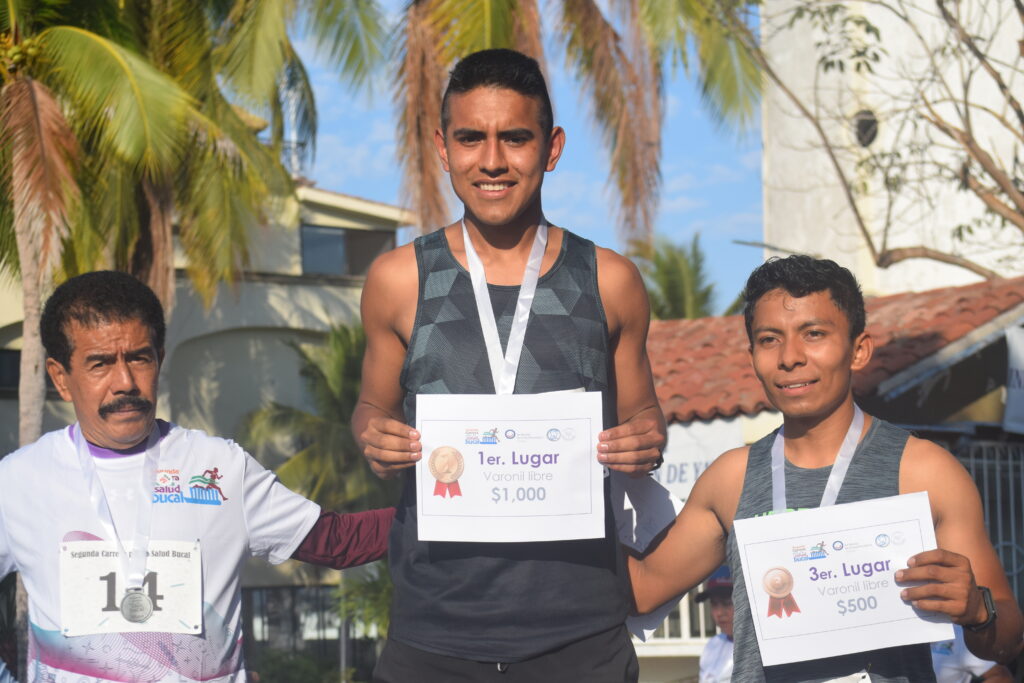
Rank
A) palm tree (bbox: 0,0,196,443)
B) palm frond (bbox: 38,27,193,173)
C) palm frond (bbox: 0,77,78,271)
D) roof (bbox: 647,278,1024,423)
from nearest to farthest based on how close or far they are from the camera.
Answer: roof (bbox: 647,278,1024,423)
palm frond (bbox: 0,77,78,271)
palm tree (bbox: 0,0,196,443)
palm frond (bbox: 38,27,193,173)

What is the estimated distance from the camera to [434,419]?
2926mm

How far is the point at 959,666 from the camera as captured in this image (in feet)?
12.7

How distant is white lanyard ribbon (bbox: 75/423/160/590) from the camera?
10.2 ft

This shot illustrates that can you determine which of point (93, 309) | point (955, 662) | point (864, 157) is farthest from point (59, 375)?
point (864, 157)

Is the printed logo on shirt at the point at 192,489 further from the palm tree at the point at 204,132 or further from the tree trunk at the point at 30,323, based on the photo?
the palm tree at the point at 204,132

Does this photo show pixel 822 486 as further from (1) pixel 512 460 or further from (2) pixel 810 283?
(1) pixel 512 460

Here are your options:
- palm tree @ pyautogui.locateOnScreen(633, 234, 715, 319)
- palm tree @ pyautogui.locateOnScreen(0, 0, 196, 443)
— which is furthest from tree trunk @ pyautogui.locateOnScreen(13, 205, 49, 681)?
palm tree @ pyautogui.locateOnScreen(633, 234, 715, 319)

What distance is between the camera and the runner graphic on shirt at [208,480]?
326cm

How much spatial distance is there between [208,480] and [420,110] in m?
8.81

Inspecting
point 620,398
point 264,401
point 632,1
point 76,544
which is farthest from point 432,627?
point 264,401

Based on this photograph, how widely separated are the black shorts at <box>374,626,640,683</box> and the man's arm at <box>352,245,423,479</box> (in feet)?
1.41

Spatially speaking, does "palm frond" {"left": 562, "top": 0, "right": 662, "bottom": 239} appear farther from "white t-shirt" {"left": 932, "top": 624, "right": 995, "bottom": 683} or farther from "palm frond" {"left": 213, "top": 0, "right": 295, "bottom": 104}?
"white t-shirt" {"left": 932, "top": 624, "right": 995, "bottom": 683}

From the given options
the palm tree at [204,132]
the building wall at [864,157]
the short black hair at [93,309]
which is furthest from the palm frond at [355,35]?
the short black hair at [93,309]

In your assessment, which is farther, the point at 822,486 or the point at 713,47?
the point at 713,47
